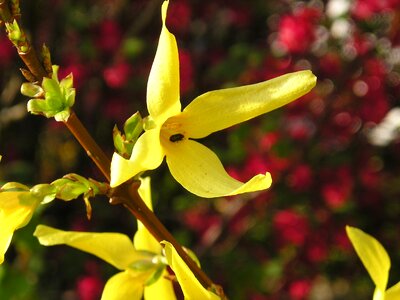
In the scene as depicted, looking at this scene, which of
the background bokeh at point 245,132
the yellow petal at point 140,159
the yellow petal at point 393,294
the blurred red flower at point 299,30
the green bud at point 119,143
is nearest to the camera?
the yellow petal at point 140,159

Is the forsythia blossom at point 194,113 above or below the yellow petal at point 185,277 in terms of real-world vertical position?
above

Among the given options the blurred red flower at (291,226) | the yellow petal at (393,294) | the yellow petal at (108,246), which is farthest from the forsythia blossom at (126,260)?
the blurred red flower at (291,226)

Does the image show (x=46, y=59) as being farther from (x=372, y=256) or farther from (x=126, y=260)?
(x=372, y=256)

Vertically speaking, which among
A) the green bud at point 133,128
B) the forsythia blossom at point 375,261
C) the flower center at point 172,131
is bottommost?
the forsythia blossom at point 375,261

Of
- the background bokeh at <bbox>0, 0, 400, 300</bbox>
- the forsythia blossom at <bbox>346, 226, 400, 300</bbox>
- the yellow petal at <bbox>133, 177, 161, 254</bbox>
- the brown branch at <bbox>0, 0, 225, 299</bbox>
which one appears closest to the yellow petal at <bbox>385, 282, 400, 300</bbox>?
the forsythia blossom at <bbox>346, 226, 400, 300</bbox>

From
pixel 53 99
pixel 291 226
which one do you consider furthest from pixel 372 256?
pixel 291 226

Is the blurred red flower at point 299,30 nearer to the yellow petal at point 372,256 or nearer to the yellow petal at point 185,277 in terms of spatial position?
the yellow petal at point 372,256

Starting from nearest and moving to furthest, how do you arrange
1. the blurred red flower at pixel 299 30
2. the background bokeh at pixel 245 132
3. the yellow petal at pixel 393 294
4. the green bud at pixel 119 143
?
1. the green bud at pixel 119 143
2. the yellow petal at pixel 393 294
3. the background bokeh at pixel 245 132
4. the blurred red flower at pixel 299 30

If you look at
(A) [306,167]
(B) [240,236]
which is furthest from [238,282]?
(A) [306,167]

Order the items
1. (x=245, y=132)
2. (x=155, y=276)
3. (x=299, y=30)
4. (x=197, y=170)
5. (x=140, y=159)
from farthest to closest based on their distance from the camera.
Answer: (x=299, y=30) < (x=245, y=132) < (x=155, y=276) < (x=197, y=170) < (x=140, y=159)
